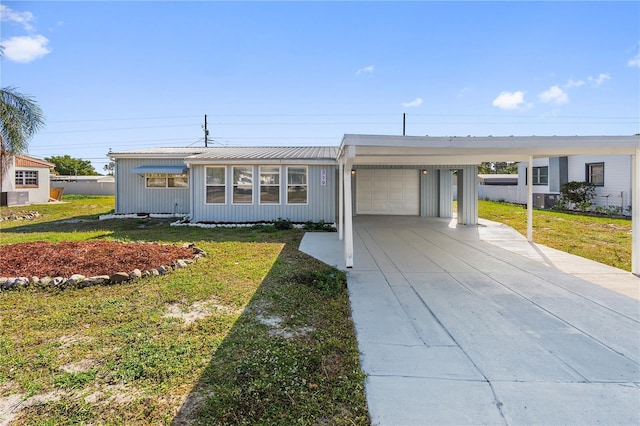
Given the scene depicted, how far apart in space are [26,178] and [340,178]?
21875mm

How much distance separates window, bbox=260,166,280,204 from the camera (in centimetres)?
1198

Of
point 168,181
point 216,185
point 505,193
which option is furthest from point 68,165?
point 505,193

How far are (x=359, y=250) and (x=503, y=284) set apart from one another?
10.9 ft

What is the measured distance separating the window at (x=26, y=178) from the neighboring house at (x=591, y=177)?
97.5ft

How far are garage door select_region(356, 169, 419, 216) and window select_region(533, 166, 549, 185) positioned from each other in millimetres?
9574

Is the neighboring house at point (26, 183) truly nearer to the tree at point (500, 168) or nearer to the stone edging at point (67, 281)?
the stone edging at point (67, 281)

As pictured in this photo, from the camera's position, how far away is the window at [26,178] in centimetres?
2025

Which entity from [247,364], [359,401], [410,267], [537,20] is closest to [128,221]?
[410,267]

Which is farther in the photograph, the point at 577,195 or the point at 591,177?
the point at 591,177

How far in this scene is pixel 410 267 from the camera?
20.7ft

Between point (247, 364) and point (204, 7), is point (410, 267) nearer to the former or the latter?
point (247, 364)

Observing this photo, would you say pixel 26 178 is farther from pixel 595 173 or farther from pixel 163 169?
pixel 595 173

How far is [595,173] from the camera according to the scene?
1666 cm

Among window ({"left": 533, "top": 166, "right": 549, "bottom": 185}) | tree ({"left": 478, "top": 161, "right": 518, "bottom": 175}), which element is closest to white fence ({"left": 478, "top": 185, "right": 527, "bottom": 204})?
window ({"left": 533, "top": 166, "right": 549, "bottom": 185})
